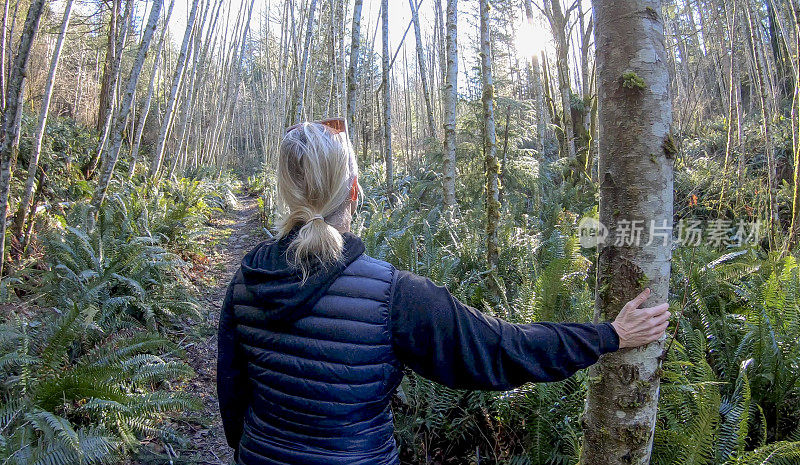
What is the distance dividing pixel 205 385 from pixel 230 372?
2770 mm

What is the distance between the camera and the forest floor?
2.99m

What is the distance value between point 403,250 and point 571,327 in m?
3.38

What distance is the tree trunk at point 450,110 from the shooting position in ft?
22.0

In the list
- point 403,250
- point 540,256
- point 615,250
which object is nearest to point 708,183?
point 540,256

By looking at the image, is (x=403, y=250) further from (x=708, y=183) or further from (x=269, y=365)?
(x=708, y=183)

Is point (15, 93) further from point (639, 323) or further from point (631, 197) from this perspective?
point (639, 323)

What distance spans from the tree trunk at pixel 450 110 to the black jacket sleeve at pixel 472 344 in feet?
17.6

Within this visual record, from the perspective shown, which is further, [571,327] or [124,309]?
[124,309]

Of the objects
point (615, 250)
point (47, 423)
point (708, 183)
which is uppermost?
point (708, 183)

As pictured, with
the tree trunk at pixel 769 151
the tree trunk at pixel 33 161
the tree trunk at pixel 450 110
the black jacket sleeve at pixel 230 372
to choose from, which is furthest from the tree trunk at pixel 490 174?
the tree trunk at pixel 33 161

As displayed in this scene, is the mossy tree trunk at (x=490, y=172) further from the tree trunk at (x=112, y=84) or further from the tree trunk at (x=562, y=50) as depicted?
the tree trunk at (x=562, y=50)

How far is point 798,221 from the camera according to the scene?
4621mm

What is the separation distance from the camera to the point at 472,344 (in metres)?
1.28

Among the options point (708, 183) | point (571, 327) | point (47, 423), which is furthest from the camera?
point (708, 183)
